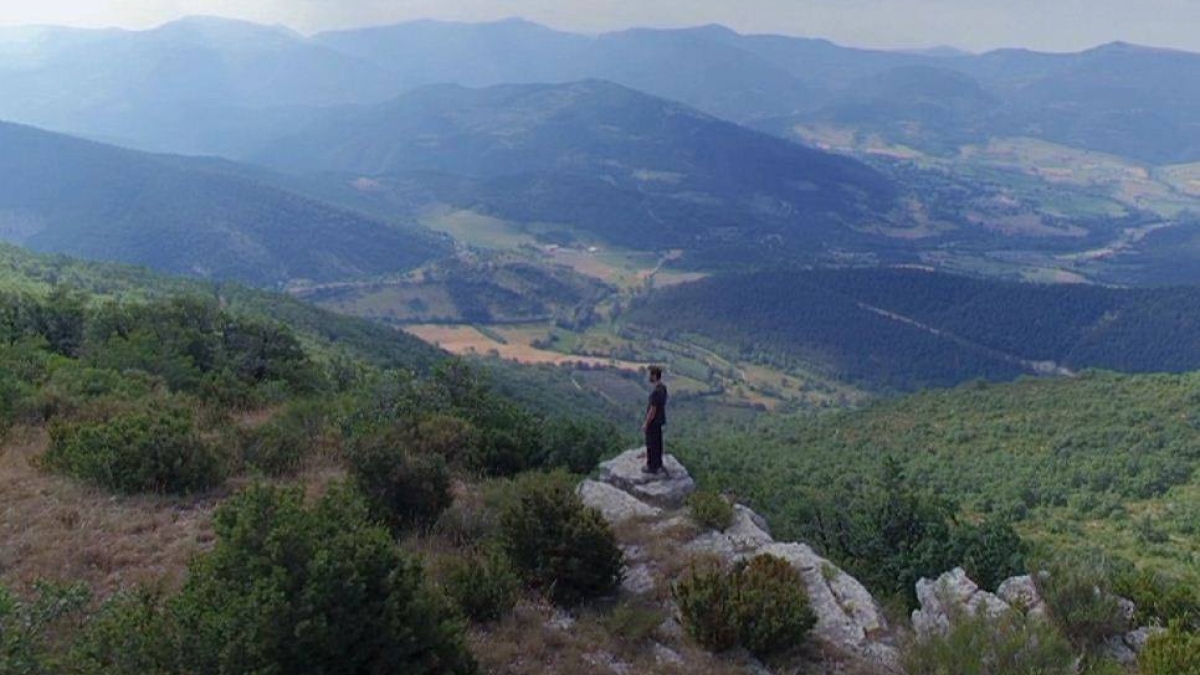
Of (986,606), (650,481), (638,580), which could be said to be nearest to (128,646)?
(638,580)

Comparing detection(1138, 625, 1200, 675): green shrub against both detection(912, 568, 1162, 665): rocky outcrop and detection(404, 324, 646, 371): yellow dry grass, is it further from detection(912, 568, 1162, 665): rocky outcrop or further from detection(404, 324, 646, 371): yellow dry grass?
detection(404, 324, 646, 371): yellow dry grass

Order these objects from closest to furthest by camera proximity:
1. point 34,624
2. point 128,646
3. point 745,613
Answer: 1. point 128,646
2. point 34,624
3. point 745,613

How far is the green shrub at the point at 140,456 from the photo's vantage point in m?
11.1

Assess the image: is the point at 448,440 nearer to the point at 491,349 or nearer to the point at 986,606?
the point at 986,606


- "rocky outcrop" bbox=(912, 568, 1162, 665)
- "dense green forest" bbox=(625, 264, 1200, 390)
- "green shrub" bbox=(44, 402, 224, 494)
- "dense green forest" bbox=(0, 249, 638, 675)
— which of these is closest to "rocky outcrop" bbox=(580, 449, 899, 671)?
"rocky outcrop" bbox=(912, 568, 1162, 665)

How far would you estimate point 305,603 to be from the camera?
586 centimetres

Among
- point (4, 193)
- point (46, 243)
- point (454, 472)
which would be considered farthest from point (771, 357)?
Answer: point (4, 193)

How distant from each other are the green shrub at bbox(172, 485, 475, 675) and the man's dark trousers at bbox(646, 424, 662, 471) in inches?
296

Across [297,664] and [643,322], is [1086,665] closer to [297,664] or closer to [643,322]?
[297,664]

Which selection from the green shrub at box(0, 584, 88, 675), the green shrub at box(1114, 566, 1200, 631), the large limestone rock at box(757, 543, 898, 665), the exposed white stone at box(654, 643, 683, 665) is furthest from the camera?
the green shrub at box(1114, 566, 1200, 631)

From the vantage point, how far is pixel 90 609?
758 cm

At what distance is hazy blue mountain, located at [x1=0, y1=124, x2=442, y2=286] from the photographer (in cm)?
16762

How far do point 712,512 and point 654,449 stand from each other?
2292 mm

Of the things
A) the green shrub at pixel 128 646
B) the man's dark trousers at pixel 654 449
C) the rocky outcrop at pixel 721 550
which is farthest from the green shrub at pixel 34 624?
the man's dark trousers at pixel 654 449
